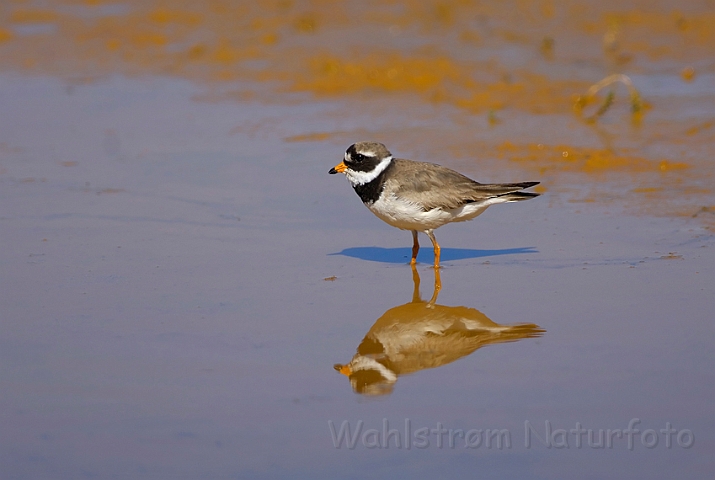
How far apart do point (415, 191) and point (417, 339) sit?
180 centimetres

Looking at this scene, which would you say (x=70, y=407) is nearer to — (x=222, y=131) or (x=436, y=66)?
(x=222, y=131)

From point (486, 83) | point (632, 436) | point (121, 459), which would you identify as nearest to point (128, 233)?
point (121, 459)

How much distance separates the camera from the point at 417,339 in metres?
6.05

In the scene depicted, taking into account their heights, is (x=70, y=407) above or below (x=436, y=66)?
below

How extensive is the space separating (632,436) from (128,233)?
5226 millimetres

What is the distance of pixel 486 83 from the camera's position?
13.0 meters

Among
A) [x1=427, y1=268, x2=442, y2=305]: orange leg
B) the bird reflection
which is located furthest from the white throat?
the bird reflection

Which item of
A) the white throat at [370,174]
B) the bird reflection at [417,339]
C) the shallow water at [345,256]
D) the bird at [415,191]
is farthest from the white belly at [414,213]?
the bird reflection at [417,339]

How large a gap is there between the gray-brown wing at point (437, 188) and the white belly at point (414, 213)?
54 mm

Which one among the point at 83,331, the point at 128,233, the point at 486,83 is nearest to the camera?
the point at 83,331

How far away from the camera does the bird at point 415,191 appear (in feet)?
24.5

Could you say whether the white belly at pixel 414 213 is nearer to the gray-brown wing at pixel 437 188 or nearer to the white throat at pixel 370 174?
the gray-brown wing at pixel 437 188

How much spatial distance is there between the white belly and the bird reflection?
0.98m

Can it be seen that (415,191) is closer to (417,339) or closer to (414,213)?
(414,213)
